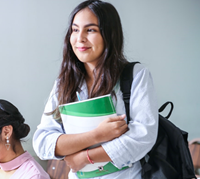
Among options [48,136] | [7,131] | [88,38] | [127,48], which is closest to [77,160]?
[48,136]

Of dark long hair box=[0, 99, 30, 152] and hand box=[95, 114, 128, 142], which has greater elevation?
hand box=[95, 114, 128, 142]

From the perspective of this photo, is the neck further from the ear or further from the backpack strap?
the ear

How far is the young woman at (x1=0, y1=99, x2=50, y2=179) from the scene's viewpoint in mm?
1474

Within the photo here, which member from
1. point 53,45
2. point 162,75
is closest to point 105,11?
point 53,45

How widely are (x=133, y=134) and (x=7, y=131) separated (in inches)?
35.8

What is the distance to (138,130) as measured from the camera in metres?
0.83

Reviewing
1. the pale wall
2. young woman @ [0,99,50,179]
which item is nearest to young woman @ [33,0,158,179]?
young woman @ [0,99,50,179]

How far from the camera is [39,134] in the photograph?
0.98m

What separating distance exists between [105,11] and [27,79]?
140 centimetres

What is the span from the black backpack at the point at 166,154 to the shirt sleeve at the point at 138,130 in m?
0.04

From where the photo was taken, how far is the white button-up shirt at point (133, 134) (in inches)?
32.1

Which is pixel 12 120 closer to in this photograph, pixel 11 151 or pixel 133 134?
pixel 11 151

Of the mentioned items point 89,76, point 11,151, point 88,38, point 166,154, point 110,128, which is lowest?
point 11,151

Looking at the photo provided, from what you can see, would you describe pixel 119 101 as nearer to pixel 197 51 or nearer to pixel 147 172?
pixel 147 172
